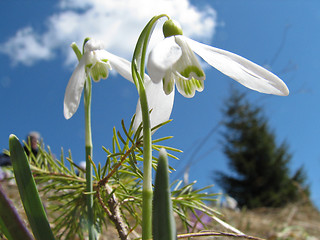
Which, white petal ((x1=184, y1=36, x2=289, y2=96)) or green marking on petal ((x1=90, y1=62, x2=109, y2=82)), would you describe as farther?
→ green marking on petal ((x1=90, y1=62, x2=109, y2=82))

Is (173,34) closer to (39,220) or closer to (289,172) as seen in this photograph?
(39,220)

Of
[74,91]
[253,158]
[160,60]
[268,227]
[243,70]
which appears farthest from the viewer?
[253,158]

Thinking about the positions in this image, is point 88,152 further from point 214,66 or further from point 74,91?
point 214,66

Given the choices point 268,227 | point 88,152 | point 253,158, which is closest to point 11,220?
point 88,152

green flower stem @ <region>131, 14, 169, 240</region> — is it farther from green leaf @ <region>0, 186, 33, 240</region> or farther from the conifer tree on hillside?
the conifer tree on hillside

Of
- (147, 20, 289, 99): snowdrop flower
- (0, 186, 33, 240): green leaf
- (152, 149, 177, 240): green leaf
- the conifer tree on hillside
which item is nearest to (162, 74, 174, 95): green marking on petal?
(147, 20, 289, 99): snowdrop flower

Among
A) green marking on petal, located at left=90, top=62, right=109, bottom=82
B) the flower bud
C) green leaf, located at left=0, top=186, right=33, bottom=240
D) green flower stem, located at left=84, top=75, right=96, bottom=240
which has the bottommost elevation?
green leaf, located at left=0, top=186, right=33, bottom=240
